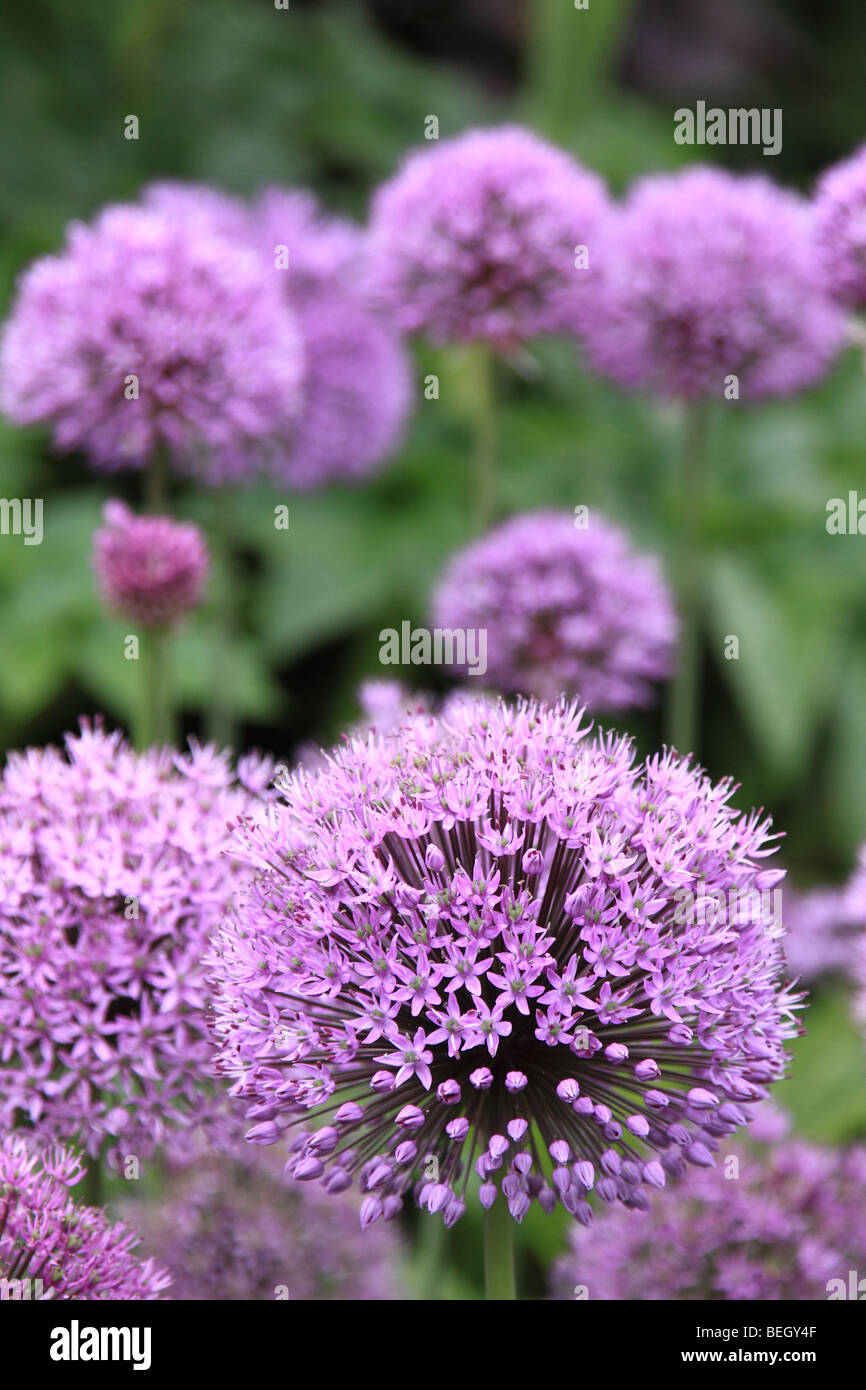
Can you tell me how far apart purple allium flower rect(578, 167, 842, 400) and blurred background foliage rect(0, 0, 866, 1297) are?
1.00 m

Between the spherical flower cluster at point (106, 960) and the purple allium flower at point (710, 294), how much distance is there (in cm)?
139

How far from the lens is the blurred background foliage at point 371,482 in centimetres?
424

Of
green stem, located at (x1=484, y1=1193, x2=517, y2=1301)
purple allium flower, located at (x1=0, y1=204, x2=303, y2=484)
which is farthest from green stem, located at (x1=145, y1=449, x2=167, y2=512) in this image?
green stem, located at (x1=484, y1=1193, x2=517, y2=1301)

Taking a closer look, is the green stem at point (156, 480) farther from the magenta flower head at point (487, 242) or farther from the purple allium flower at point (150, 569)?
the magenta flower head at point (487, 242)

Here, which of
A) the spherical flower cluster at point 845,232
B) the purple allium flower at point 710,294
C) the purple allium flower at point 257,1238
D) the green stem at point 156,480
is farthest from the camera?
A: the purple allium flower at point 710,294

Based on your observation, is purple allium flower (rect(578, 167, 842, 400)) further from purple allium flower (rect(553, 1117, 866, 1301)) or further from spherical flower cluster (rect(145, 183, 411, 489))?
purple allium flower (rect(553, 1117, 866, 1301))

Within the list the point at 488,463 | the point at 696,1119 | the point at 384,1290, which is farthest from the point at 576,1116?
the point at 488,463

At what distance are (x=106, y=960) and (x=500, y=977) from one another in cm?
48

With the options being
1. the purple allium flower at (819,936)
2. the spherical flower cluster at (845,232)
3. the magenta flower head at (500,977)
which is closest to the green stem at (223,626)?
the purple allium flower at (819,936)

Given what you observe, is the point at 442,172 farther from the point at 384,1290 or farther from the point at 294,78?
the point at 294,78

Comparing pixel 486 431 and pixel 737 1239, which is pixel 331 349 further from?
pixel 737 1239

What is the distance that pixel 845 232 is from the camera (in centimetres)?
216

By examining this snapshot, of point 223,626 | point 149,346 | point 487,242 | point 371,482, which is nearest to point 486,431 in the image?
point 487,242

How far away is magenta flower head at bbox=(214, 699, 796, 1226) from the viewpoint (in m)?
1.36
